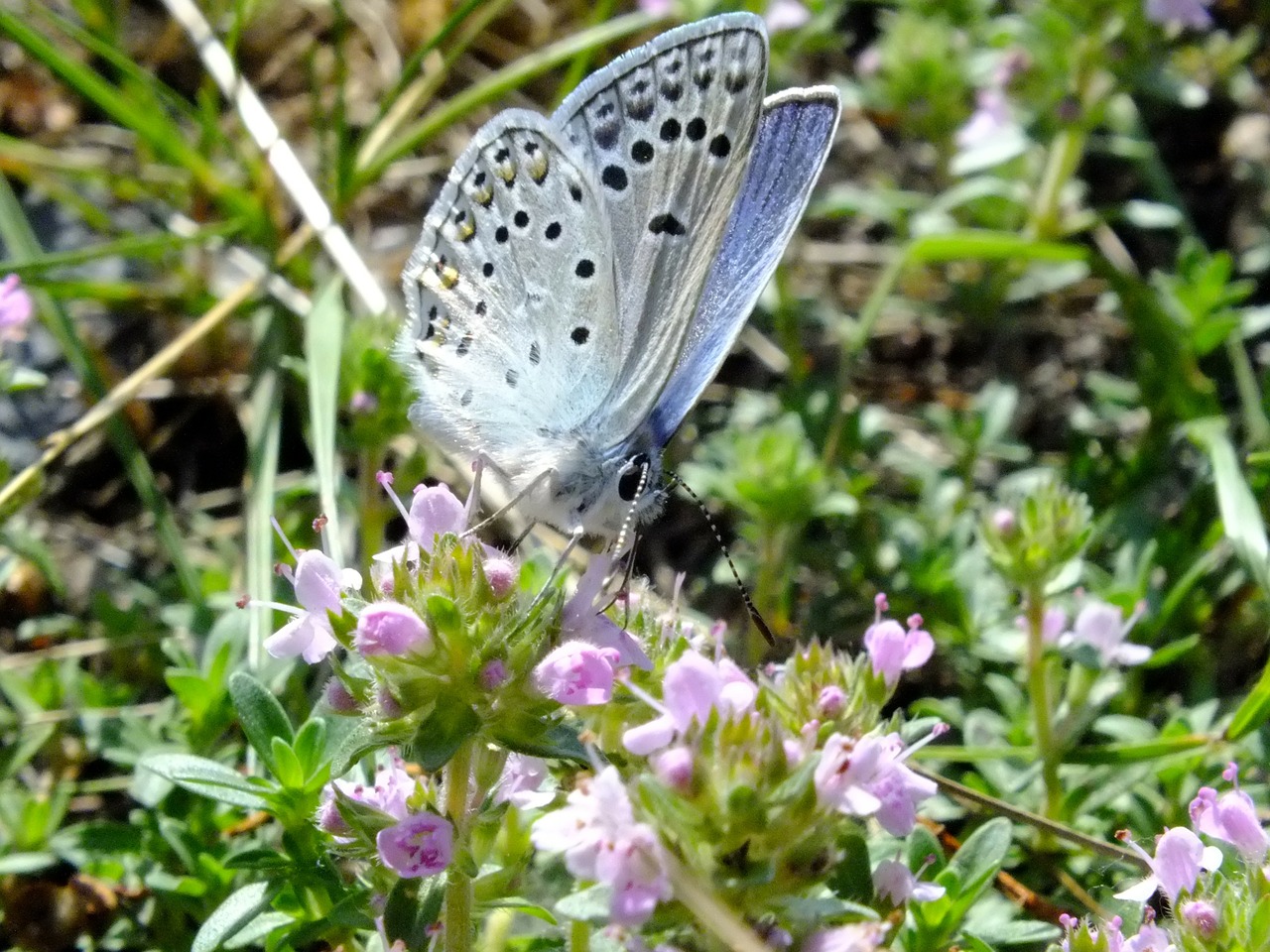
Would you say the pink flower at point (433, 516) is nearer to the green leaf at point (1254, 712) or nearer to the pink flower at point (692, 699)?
the pink flower at point (692, 699)

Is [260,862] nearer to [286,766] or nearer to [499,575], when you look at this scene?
[286,766]

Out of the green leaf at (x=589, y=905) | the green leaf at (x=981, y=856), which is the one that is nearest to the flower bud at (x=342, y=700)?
the green leaf at (x=589, y=905)

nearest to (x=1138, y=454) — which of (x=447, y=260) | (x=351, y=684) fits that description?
(x=447, y=260)

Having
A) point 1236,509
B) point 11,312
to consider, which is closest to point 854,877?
point 1236,509

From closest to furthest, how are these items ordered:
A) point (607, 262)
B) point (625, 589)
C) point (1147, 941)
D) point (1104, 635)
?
1. point (1147, 941)
2. point (625, 589)
3. point (607, 262)
4. point (1104, 635)

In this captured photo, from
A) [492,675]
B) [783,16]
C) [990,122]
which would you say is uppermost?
[783,16]

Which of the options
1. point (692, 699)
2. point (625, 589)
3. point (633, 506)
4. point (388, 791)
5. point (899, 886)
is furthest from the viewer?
point (633, 506)
